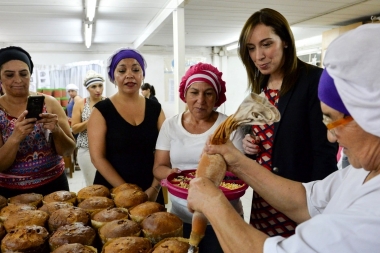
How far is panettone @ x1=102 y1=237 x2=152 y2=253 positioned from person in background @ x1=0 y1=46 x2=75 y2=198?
0.93 m

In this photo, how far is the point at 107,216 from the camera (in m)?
1.38

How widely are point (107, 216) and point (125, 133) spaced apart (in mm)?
671

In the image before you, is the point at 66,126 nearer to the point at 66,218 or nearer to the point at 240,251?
the point at 66,218

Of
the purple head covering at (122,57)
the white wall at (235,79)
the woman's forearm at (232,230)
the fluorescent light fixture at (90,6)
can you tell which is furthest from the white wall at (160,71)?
the woman's forearm at (232,230)

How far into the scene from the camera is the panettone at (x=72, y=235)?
1205 mm

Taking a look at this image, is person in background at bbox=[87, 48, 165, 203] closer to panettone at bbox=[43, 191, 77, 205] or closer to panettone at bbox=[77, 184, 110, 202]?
panettone at bbox=[77, 184, 110, 202]

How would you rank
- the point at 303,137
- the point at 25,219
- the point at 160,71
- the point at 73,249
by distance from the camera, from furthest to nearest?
the point at 160,71, the point at 303,137, the point at 25,219, the point at 73,249

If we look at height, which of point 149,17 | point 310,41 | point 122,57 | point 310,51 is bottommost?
point 122,57

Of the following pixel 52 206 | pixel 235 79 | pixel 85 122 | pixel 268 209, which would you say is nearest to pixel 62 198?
pixel 52 206

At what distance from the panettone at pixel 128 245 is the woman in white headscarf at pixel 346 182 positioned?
0.33 meters

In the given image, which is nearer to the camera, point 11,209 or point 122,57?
point 11,209

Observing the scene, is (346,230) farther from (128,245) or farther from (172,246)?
(128,245)

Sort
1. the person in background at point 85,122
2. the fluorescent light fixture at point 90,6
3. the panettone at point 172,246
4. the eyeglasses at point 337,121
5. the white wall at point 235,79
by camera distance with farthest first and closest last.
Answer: the white wall at point 235,79, the fluorescent light fixture at point 90,6, the person in background at point 85,122, the panettone at point 172,246, the eyeglasses at point 337,121

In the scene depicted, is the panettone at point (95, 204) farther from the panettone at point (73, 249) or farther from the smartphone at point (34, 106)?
the smartphone at point (34, 106)
